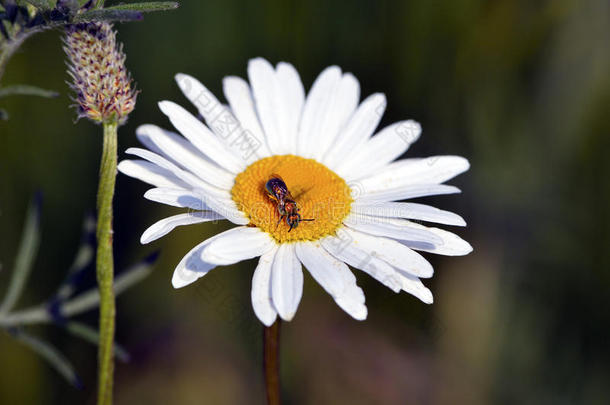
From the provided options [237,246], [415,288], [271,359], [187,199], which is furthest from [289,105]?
[271,359]

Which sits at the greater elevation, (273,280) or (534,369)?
(273,280)

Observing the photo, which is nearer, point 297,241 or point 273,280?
point 273,280

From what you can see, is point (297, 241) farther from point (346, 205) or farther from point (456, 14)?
point (456, 14)

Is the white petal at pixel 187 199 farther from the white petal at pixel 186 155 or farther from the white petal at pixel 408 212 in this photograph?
the white petal at pixel 408 212

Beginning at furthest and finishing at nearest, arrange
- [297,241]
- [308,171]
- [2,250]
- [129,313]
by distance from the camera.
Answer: [129,313], [2,250], [308,171], [297,241]

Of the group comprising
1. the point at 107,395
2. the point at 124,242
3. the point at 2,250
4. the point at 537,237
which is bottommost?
the point at 537,237

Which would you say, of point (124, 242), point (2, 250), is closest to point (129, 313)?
point (124, 242)

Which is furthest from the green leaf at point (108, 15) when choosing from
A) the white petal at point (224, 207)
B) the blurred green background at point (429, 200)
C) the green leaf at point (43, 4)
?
the blurred green background at point (429, 200)
